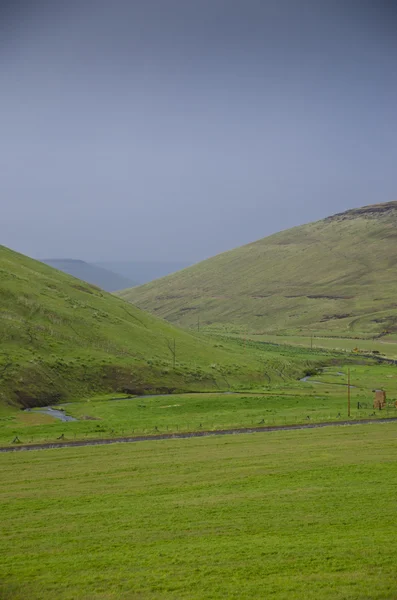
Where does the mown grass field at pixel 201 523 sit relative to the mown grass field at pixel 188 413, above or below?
below

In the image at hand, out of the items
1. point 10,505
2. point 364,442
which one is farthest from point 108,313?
point 10,505

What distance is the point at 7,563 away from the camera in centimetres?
2550

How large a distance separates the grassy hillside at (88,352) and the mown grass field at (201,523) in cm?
3358

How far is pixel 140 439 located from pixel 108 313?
61.8 m

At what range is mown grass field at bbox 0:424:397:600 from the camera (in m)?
23.4

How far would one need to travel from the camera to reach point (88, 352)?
9162 cm

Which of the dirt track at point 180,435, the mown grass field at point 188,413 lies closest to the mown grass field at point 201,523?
the dirt track at point 180,435

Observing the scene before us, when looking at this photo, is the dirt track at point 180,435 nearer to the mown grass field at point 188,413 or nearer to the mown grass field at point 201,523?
the mown grass field at point 188,413

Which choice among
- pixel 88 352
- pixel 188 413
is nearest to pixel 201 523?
pixel 188 413

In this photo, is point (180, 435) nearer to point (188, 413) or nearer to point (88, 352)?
point (188, 413)

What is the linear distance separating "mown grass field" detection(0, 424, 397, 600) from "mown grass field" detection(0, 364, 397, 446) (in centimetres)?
1081

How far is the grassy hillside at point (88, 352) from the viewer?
3135 inches

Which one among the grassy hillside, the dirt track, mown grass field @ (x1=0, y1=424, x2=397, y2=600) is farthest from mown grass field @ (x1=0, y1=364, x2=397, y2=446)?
mown grass field @ (x1=0, y1=424, x2=397, y2=600)

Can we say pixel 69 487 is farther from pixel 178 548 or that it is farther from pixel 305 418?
pixel 305 418
